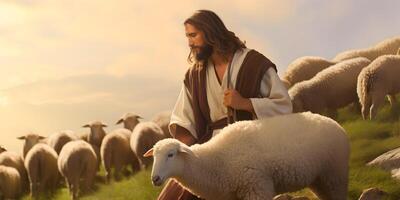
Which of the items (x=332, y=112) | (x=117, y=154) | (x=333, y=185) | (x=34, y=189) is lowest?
(x=34, y=189)

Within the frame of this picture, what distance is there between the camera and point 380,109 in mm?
10977

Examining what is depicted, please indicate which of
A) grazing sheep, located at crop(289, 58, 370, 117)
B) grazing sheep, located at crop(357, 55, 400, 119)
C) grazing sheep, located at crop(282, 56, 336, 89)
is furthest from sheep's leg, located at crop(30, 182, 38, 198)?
grazing sheep, located at crop(357, 55, 400, 119)

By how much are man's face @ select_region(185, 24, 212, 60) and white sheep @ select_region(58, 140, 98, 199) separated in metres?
8.84

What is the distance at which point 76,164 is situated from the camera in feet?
44.1

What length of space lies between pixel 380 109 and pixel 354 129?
97cm

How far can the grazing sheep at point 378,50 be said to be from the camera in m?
14.8

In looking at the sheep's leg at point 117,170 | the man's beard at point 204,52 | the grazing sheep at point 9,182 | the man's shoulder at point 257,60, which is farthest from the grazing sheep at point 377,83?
the grazing sheep at point 9,182

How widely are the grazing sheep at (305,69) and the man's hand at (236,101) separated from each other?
907cm

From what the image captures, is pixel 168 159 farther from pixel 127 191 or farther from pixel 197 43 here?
pixel 127 191

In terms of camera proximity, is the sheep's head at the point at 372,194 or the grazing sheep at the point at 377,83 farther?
the grazing sheep at the point at 377,83

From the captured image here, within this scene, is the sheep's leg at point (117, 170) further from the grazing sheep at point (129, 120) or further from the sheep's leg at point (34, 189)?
the grazing sheep at point (129, 120)

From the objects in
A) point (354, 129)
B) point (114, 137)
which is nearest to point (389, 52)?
point (354, 129)

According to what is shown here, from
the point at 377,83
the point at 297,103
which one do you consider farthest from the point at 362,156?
the point at 297,103

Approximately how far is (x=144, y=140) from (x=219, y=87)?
8.25m
